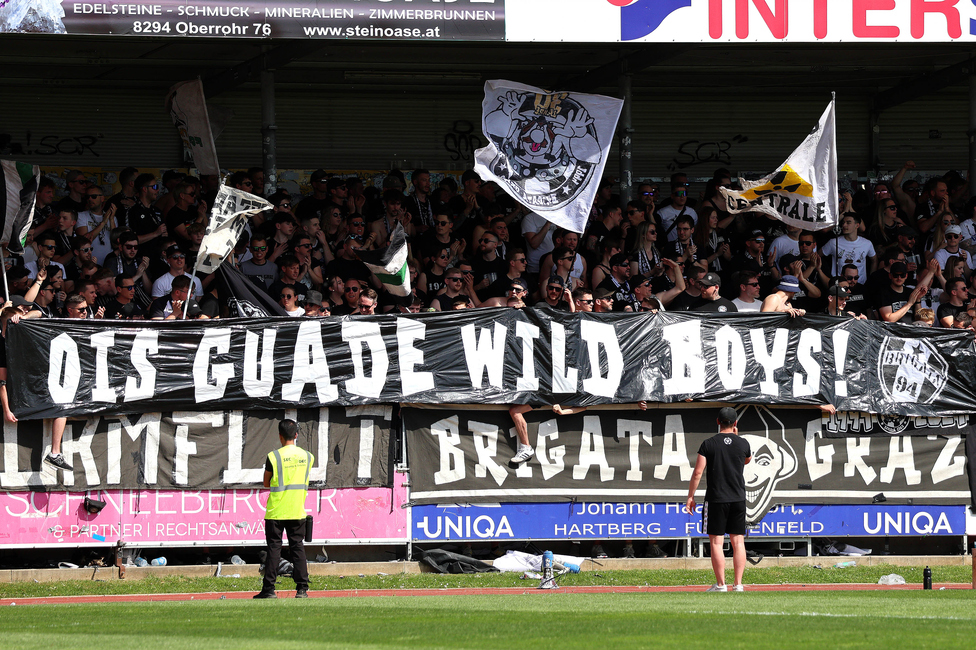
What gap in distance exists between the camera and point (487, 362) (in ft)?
46.0

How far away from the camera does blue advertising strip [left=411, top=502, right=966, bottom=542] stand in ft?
45.7

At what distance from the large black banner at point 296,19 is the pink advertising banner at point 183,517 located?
5016 mm

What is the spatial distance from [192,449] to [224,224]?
7.71ft

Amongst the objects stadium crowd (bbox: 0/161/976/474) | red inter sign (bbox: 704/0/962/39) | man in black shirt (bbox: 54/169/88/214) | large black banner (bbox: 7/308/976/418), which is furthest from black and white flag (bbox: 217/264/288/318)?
red inter sign (bbox: 704/0/962/39)

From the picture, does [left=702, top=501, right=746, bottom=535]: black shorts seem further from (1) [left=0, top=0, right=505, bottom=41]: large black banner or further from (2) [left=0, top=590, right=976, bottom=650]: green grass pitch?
(1) [left=0, top=0, right=505, bottom=41]: large black banner

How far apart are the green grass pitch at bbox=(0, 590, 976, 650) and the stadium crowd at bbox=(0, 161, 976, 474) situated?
4.21 m

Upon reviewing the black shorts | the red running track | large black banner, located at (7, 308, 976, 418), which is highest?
large black banner, located at (7, 308, 976, 418)

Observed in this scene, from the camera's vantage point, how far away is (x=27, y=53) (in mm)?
18297

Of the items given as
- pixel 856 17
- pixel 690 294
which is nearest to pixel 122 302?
pixel 690 294

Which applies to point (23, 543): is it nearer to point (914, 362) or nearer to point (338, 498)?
point (338, 498)

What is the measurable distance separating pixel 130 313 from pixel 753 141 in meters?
11.7

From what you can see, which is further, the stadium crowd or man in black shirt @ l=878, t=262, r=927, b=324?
man in black shirt @ l=878, t=262, r=927, b=324

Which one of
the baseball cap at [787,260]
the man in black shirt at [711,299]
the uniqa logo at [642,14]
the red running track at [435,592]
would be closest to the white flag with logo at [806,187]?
the man in black shirt at [711,299]

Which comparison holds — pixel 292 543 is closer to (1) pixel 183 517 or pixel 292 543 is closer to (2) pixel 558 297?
(1) pixel 183 517
